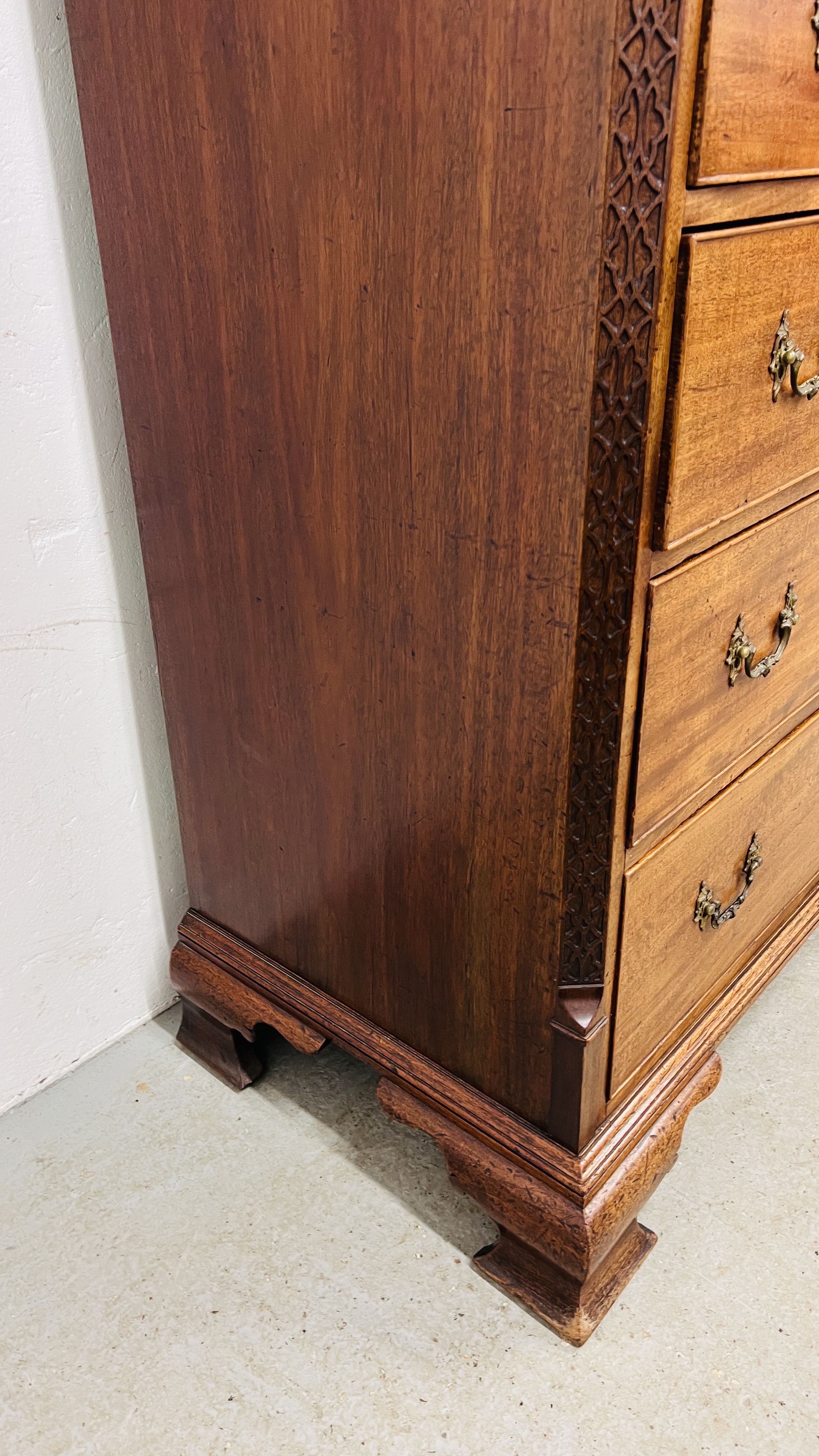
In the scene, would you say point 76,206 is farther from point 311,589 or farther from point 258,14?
point 311,589

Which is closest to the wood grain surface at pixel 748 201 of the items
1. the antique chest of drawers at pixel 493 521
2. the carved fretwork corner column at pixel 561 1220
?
the antique chest of drawers at pixel 493 521

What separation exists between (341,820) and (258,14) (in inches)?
26.2

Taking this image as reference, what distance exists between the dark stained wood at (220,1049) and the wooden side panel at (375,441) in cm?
18

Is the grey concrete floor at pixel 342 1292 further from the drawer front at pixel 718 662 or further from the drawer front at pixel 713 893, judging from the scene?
the drawer front at pixel 718 662

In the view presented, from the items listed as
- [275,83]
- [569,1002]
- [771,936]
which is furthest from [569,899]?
[275,83]

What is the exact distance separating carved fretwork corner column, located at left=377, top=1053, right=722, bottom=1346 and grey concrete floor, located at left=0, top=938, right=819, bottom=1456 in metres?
0.02

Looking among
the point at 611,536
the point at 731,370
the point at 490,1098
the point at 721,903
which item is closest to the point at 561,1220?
the point at 490,1098

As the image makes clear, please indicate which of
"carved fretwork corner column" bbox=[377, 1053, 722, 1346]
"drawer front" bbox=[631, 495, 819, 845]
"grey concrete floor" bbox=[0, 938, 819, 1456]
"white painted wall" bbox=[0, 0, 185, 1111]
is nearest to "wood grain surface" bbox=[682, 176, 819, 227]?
"drawer front" bbox=[631, 495, 819, 845]

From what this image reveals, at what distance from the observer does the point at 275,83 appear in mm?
791

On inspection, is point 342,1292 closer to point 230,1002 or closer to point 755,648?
point 230,1002

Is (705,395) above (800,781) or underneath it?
above

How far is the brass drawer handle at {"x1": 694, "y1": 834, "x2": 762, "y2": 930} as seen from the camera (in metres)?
1.03

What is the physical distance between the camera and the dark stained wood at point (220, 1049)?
1257mm

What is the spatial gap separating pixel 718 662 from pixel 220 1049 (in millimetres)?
755
